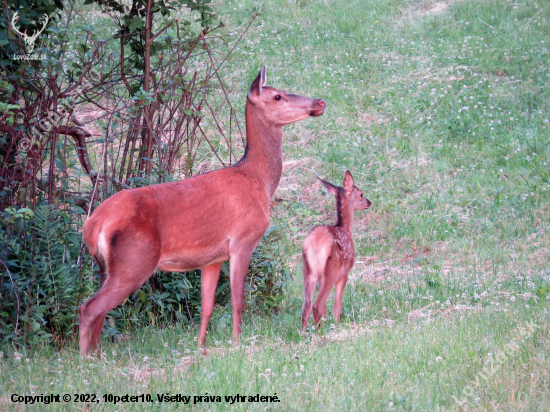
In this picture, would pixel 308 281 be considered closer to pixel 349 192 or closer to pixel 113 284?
pixel 349 192

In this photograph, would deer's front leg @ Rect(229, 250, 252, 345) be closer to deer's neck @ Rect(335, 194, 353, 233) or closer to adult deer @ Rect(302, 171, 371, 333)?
adult deer @ Rect(302, 171, 371, 333)

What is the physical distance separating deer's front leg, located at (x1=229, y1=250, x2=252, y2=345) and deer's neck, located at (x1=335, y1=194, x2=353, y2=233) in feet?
6.23

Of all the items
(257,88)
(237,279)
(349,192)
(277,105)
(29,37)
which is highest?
(29,37)

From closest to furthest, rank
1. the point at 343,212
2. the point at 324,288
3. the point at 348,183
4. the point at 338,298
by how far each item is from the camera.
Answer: the point at 324,288 → the point at 338,298 → the point at 343,212 → the point at 348,183

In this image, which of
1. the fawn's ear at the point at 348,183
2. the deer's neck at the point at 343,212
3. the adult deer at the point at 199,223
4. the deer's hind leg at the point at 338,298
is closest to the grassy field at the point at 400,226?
the deer's hind leg at the point at 338,298

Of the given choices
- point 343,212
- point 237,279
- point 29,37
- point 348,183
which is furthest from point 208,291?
point 29,37

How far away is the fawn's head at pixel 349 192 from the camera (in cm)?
795

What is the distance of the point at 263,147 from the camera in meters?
6.58

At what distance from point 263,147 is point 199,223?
3.61ft

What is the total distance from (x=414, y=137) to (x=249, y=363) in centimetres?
927

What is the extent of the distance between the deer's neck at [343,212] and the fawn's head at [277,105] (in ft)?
5.11

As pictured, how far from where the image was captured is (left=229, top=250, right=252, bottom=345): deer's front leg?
20.0ft

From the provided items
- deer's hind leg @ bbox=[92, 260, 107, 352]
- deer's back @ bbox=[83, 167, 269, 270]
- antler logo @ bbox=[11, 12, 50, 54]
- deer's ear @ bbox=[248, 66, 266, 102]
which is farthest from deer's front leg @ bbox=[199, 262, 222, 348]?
antler logo @ bbox=[11, 12, 50, 54]

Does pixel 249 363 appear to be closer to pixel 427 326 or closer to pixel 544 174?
pixel 427 326
